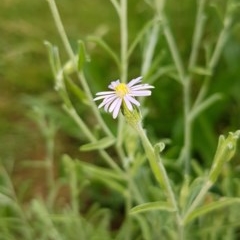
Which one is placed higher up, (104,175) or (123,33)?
(123,33)

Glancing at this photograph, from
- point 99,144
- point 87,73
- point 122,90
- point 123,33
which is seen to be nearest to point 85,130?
point 99,144

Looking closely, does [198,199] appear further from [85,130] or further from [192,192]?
[85,130]

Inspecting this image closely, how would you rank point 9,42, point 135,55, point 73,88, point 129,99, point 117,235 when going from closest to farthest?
point 129,99 → point 73,88 → point 117,235 → point 135,55 → point 9,42

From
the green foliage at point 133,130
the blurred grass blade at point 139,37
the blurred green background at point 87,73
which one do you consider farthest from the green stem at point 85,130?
the blurred green background at point 87,73

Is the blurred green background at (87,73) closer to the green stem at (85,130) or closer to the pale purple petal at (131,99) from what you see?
the green stem at (85,130)

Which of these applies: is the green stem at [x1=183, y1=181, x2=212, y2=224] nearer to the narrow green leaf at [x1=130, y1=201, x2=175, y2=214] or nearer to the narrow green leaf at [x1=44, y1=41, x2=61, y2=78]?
the narrow green leaf at [x1=130, y1=201, x2=175, y2=214]

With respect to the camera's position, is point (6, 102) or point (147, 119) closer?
point (147, 119)

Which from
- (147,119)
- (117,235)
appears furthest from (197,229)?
(147,119)

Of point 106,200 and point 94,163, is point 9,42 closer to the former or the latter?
point 94,163
